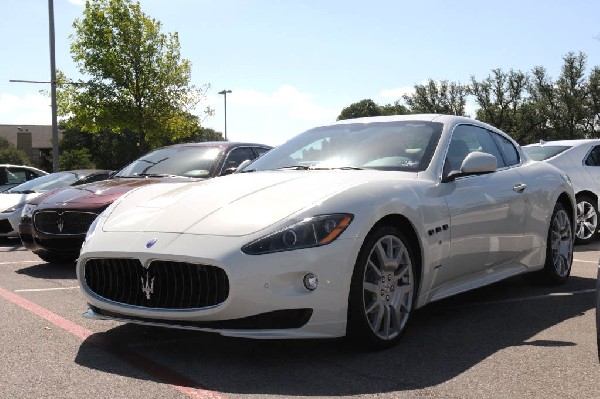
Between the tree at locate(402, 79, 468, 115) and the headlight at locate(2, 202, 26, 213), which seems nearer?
the headlight at locate(2, 202, 26, 213)

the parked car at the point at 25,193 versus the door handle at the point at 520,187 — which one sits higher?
the door handle at the point at 520,187

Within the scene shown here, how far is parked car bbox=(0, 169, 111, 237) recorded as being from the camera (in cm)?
1145

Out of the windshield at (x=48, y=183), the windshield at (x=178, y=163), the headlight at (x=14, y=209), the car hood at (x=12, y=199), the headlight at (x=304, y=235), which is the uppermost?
the windshield at (x=178, y=163)

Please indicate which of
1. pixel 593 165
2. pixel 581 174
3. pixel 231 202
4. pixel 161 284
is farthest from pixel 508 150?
pixel 593 165

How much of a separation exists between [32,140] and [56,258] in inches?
4185

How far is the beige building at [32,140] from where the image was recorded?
343 ft

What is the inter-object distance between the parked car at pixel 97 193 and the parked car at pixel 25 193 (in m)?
2.23

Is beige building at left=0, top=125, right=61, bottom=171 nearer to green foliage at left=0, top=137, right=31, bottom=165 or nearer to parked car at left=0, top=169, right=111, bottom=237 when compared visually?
green foliage at left=0, top=137, right=31, bottom=165

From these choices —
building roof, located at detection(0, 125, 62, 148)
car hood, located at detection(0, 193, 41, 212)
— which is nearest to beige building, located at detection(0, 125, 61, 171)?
building roof, located at detection(0, 125, 62, 148)

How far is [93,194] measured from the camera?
26.2 ft

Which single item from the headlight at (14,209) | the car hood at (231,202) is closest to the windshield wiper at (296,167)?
the car hood at (231,202)

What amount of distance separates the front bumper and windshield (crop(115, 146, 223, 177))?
4557 mm

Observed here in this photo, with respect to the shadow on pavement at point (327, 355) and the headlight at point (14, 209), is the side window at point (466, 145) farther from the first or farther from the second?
the headlight at point (14, 209)

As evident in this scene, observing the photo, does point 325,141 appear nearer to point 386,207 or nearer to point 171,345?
point 386,207
